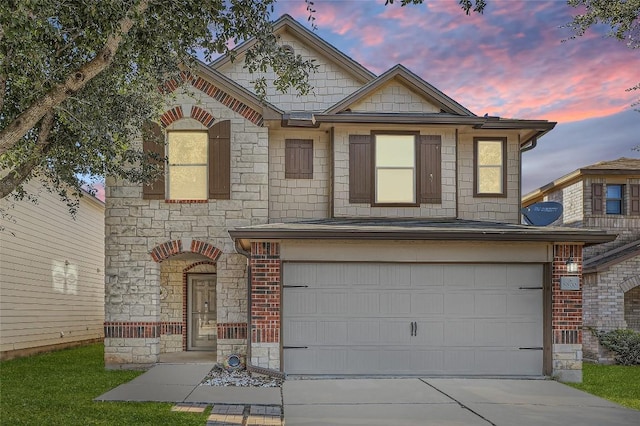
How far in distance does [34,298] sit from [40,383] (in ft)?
19.8

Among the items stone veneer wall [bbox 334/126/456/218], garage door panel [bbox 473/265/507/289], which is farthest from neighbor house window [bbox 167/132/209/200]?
garage door panel [bbox 473/265/507/289]

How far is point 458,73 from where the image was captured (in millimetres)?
17297

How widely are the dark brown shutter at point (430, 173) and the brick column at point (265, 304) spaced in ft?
13.7

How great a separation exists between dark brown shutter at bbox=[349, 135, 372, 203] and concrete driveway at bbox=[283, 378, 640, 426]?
443cm

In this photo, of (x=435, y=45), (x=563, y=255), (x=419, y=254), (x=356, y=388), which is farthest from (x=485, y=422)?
(x=435, y=45)

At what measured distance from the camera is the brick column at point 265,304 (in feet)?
37.3

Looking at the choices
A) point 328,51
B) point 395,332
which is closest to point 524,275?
point 395,332

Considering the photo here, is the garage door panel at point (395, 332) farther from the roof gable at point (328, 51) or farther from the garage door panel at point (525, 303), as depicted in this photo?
the roof gable at point (328, 51)

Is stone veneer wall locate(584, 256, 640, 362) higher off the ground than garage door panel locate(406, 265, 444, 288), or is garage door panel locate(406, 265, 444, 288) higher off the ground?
garage door panel locate(406, 265, 444, 288)

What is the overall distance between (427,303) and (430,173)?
3407 millimetres

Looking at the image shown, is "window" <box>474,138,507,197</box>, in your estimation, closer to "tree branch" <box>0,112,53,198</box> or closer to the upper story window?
the upper story window

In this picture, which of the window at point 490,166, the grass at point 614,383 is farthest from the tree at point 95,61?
the grass at point 614,383

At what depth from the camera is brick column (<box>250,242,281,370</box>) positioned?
1137 cm

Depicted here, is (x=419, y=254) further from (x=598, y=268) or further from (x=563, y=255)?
(x=598, y=268)
